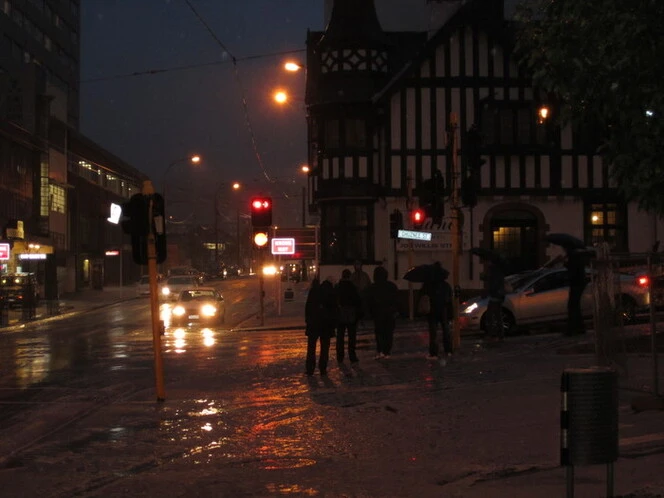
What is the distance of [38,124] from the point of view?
61.0m

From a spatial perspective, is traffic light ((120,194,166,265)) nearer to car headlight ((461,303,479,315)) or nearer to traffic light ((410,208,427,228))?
car headlight ((461,303,479,315))

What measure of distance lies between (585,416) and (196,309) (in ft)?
89.1

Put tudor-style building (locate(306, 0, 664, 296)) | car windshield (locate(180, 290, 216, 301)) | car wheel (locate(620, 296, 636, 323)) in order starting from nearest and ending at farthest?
car wheel (locate(620, 296, 636, 323)) → car windshield (locate(180, 290, 216, 301)) → tudor-style building (locate(306, 0, 664, 296))

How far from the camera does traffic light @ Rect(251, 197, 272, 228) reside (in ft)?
92.4

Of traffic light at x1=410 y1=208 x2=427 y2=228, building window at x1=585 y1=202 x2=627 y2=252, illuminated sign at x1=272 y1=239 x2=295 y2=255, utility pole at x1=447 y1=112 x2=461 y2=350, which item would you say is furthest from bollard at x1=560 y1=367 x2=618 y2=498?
building window at x1=585 y1=202 x2=627 y2=252

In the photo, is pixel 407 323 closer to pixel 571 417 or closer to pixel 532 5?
pixel 532 5

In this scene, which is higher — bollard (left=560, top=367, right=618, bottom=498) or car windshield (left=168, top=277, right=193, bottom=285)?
car windshield (left=168, top=277, right=193, bottom=285)

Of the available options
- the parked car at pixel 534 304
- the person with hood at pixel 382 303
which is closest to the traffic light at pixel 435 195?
the parked car at pixel 534 304

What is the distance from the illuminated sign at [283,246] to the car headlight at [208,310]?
3808mm

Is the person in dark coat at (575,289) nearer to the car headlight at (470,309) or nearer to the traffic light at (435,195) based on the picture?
the traffic light at (435,195)

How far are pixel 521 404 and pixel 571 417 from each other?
5519 millimetres

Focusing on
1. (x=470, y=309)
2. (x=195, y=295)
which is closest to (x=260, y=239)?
(x=195, y=295)

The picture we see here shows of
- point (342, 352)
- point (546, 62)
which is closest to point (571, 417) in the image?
point (546, 62)

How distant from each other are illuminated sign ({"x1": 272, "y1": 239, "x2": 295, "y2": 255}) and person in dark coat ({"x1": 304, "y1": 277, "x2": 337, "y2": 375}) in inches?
790
